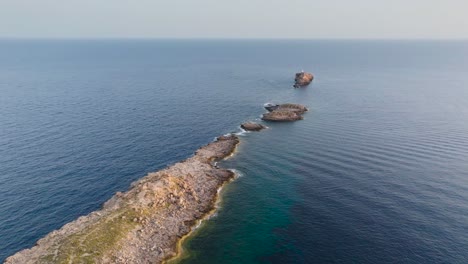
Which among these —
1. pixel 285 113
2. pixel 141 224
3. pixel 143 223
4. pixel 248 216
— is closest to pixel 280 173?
pixel 248 216

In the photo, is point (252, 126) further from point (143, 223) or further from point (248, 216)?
point (143, 223)

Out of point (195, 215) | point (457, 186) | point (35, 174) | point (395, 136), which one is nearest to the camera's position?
point (195, 215)

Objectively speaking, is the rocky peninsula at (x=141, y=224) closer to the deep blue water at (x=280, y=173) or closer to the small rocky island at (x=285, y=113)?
the deep blue water at (x=280, y=173)

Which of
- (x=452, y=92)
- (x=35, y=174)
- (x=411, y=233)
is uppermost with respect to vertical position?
(x=452, y=92)

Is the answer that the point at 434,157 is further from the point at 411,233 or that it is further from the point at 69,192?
the point at 69,192

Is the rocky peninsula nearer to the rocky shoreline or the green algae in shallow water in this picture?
the rocky shoreline

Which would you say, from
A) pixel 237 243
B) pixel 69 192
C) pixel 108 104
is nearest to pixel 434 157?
pixel 237 243

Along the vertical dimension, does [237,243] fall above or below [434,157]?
below
